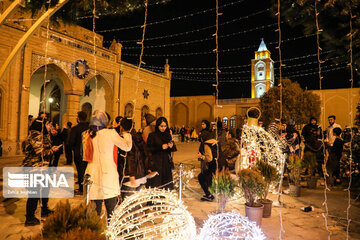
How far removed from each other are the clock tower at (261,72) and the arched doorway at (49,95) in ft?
136

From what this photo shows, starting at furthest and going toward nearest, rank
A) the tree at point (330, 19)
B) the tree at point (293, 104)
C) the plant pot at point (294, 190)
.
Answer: the tree at point (293, 104) < the plant pot at point (294, 190) < the tree at point (330, 19)

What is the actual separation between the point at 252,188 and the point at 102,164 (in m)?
2.36

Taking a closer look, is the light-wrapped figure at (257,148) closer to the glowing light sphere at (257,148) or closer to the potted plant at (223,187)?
the glowing light sphere at (257,148)

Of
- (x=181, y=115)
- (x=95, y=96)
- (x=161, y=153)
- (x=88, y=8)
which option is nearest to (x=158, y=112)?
(x=95, y=96)

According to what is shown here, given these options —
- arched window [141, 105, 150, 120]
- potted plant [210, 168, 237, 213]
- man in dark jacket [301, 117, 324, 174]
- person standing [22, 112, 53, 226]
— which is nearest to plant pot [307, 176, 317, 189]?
man in dark jacket [301, 117, 324, 174]

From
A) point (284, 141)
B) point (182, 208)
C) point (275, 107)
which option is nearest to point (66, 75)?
point (284, 141)

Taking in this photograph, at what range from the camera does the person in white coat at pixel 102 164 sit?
322cm

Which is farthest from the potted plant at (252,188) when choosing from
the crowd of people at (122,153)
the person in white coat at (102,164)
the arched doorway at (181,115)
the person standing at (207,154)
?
the arched doorway at (181,115)

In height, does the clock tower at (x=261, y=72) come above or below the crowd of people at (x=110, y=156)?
above

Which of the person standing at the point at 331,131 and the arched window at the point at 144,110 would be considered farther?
the arched window at the point at 144,110

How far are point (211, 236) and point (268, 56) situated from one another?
54.0 m

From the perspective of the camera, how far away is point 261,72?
50812mm

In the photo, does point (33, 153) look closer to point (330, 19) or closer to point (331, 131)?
point (330, 19)

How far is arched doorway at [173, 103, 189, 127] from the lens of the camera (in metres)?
41.0
